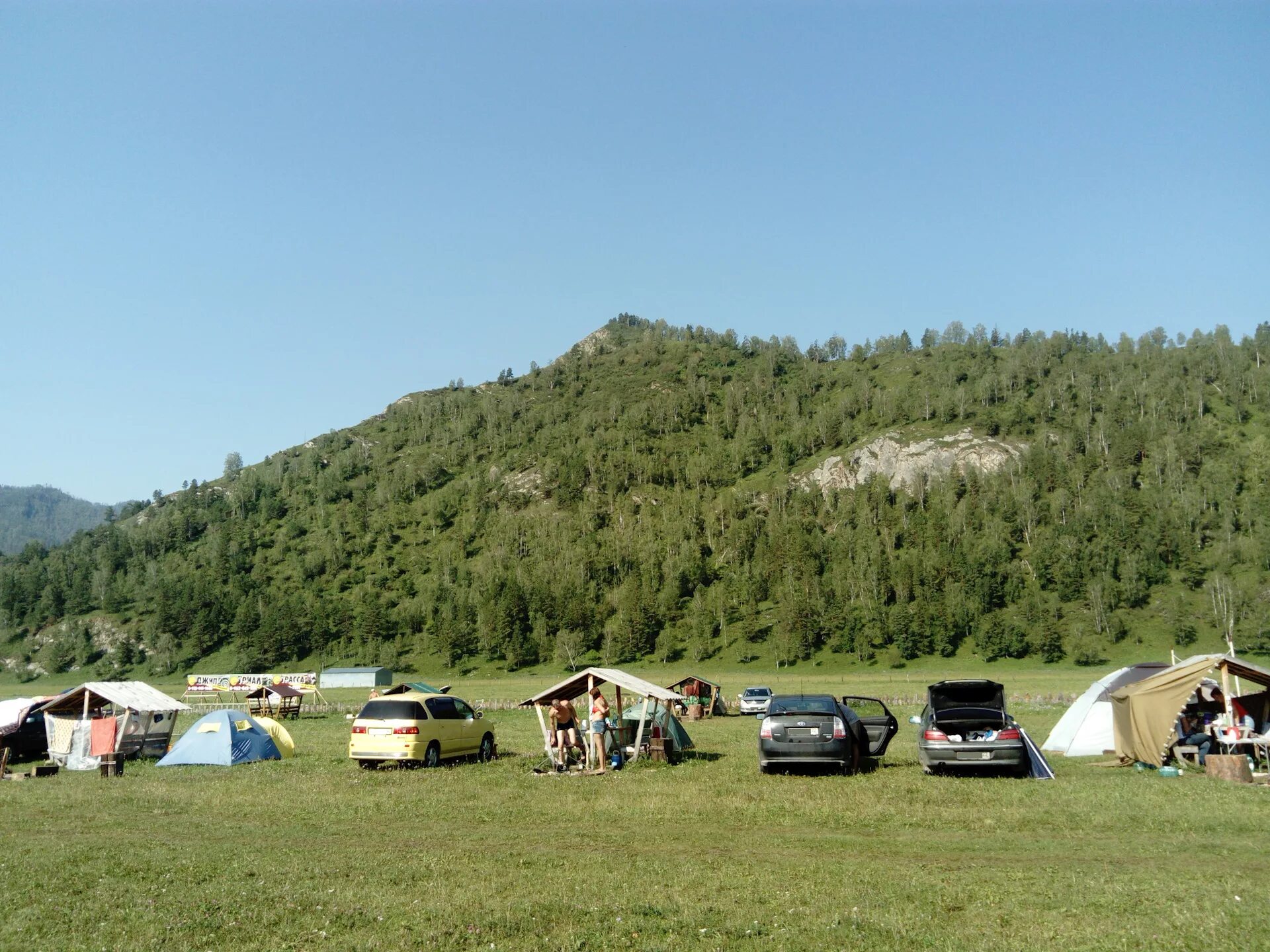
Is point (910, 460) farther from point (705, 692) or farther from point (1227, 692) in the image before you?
point (1227, 692)

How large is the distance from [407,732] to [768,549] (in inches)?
5156

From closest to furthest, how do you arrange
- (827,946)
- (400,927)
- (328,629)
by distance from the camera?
(827,946) → (400,927) → (328,629)

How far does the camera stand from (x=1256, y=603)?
11450cm

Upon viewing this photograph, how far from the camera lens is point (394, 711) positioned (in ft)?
74.5

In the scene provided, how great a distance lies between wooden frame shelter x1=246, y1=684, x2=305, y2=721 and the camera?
51.4 m

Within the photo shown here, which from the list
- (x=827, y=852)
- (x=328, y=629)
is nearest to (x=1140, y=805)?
(x=827, y=852)

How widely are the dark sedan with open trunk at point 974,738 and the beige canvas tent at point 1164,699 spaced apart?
10.7ft

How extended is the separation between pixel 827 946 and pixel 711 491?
17192 centimetres

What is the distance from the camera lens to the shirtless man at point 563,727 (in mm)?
22062

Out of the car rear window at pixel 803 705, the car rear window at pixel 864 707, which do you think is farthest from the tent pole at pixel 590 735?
the car rear window at pixel 864 707

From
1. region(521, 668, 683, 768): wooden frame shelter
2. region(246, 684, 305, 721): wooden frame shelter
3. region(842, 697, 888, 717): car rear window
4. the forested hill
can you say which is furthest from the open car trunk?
the forested hill

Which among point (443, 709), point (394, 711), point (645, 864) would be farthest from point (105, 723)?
point (645, 864)

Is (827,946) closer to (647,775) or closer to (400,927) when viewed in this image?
(400,927)

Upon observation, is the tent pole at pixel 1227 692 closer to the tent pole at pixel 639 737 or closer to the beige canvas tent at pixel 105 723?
the tent pole at pixel 639 737
